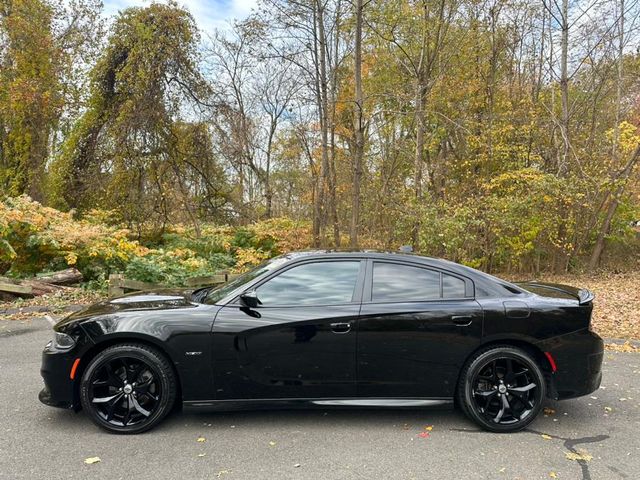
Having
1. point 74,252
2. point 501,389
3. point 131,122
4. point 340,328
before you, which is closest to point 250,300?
point 340,328

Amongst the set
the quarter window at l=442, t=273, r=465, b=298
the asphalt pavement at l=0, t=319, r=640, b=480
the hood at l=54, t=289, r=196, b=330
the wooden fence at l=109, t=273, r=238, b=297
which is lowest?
the asphalt pavement at l=0, t=319, r=640, b=480

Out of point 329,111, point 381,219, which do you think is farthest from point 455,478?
point 329,111

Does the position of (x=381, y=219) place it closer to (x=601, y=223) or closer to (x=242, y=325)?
(x=601, y=223)

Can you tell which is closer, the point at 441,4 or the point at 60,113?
the point at 441,4

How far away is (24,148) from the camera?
15.4 m

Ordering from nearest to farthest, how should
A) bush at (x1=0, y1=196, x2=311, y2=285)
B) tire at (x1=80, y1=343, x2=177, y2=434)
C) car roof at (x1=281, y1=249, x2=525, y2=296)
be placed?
tire at (x1=80, y1=343, x2=177, y2=434), car roof at (x1=281, y1=249, x2=525, y2=296), bush at (x1=0, y1=196, x2=311, y2=285)

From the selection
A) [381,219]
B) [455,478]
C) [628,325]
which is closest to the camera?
[455,478]

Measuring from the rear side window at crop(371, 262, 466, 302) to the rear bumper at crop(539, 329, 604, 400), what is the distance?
2.84 feet

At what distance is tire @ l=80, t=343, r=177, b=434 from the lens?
11.6ft

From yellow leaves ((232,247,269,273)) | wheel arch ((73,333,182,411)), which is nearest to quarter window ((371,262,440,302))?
wheel arch ((73,333,182,411))

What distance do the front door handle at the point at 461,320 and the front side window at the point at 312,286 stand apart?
0.86 metres

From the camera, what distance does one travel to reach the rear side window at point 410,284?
381cm

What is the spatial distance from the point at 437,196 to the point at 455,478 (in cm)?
1108

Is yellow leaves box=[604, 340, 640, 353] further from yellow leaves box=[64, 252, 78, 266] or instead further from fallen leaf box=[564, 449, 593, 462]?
yellow leaves box=[64, 252, 78, 266]
